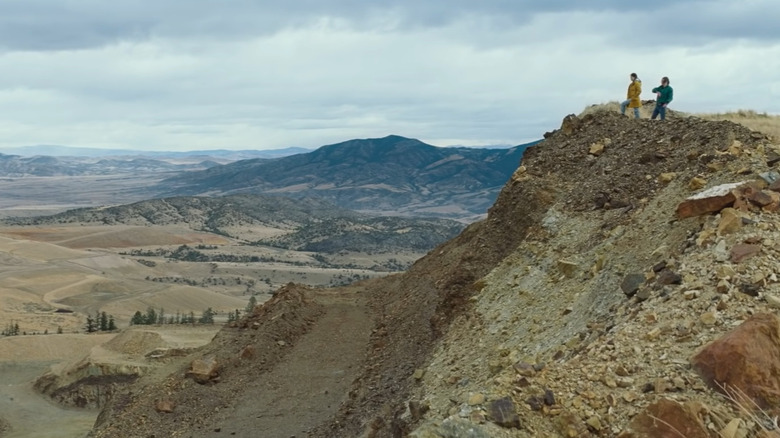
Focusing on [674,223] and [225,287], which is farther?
[225,287]

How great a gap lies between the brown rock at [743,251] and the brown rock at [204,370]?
537 inches

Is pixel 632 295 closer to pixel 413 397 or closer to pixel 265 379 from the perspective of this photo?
pixel 413 397

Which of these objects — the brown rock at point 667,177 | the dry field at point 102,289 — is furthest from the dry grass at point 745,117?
the dry field at point 102,289

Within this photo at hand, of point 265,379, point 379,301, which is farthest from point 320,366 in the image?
point 379,301

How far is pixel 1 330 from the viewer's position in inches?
2201

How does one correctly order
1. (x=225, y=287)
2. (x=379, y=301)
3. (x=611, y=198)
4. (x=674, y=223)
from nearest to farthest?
(x=674, y=223) → (x=611, y=198) → (x=379, y=301) → (x=225, y=287)

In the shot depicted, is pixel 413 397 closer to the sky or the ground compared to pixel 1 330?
closer to the sky

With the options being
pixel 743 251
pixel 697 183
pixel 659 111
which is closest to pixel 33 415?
pixel 659 111

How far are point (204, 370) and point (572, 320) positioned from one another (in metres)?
11.1

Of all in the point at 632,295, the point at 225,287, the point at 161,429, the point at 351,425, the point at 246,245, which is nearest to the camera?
the point at 632,295

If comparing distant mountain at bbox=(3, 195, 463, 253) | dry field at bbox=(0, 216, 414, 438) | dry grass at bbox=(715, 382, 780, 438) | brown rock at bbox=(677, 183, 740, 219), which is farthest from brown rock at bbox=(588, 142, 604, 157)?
distant mountain at bbox=(3, 195, 463, 253)

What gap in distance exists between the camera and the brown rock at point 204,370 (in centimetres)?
1820

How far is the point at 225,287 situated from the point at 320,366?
7417cm

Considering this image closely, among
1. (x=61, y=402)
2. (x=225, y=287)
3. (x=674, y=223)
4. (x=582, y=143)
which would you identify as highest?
(x=582, y=143)
